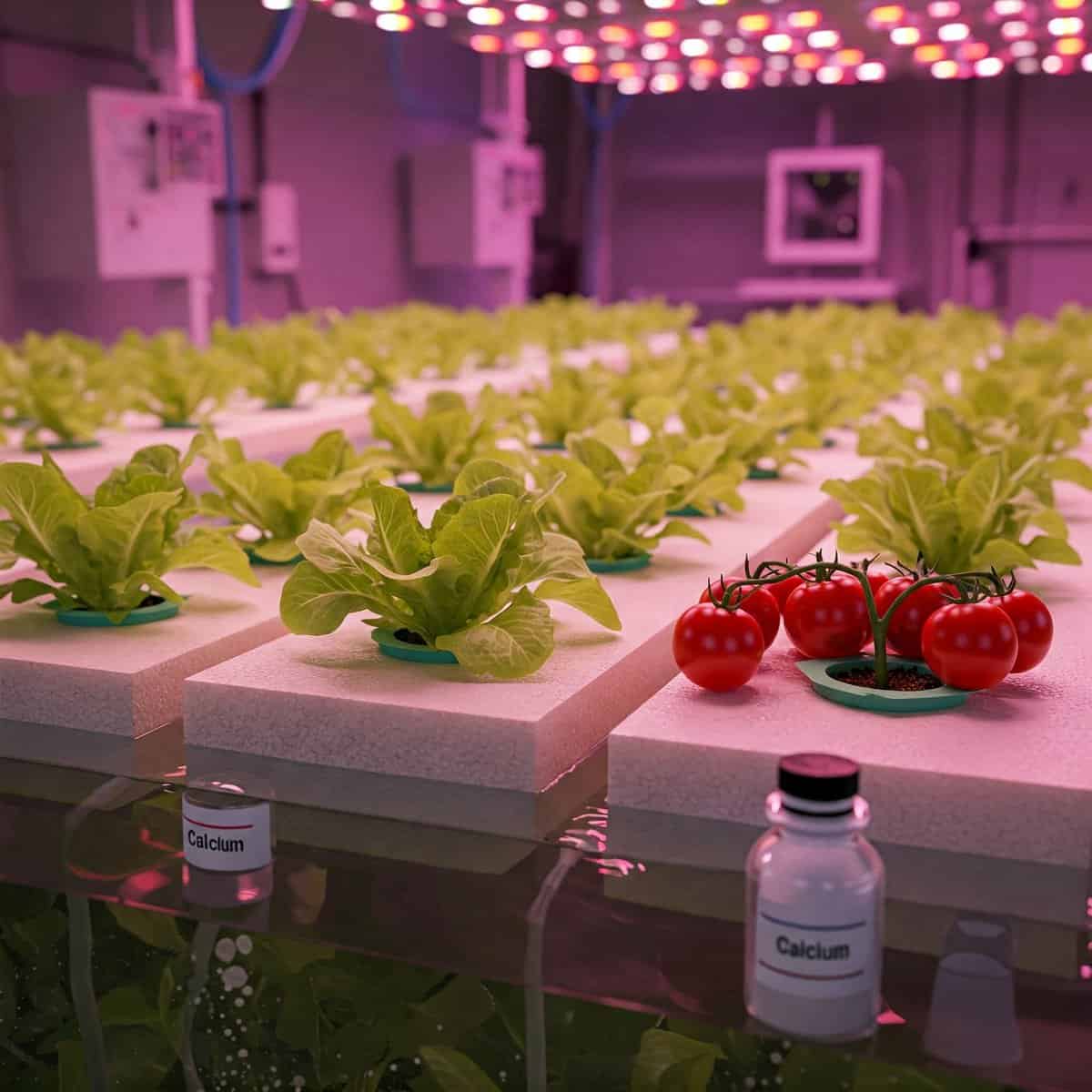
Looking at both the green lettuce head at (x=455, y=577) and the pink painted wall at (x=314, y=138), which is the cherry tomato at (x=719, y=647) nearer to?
the green lettuce head at (x=455, y=577)

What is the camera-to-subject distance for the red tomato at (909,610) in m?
1.43

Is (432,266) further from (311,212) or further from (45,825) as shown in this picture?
(45,825)

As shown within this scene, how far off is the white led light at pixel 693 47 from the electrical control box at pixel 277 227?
176cm

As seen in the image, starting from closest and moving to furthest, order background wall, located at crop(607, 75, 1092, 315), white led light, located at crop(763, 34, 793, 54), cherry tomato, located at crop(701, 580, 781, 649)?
cherry tomato, located at crop(701, 580, 781, 649) → white led light, located at crop(763, 34, 793, 54) → background wall, located at crop(607, 75, 1092, 315)

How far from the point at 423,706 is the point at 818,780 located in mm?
507

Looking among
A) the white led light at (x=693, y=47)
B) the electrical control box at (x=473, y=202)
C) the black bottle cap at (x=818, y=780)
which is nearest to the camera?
the black bottle cap at (x=818, y=780)

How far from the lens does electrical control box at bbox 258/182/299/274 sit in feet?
21.3

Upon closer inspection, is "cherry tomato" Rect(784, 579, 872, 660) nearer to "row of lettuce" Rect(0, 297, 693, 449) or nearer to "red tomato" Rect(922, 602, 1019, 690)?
"red tomato" Rect(922, 602, 1019, 690)

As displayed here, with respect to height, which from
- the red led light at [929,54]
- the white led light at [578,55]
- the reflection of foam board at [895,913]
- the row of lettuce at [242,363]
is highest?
the red led light at [929,54]

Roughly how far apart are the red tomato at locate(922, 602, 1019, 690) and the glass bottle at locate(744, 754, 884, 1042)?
365 millimetres

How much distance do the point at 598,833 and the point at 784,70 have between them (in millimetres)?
5947

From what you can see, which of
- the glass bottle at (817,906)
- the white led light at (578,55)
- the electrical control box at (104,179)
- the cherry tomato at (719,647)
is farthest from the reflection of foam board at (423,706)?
the white led light at (578,55)

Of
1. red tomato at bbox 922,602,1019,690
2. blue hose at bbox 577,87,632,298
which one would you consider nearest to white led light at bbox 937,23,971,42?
blue hose at bbox 577,87,632,298

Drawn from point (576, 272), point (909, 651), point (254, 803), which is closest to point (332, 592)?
point (254, 803)
